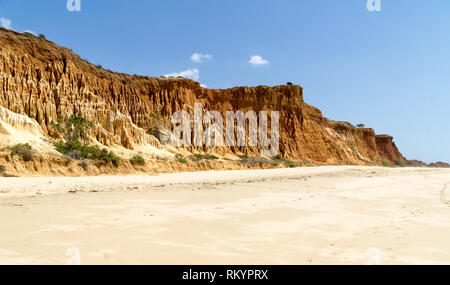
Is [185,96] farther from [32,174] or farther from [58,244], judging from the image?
[58,244]

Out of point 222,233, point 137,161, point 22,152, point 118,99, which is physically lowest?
point 222,233

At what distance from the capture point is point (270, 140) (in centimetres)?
4603

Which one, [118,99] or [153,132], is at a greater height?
[118,99]

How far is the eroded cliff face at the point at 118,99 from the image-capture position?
77.8ft

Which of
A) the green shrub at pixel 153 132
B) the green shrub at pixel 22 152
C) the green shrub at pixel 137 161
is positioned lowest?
the green shrub at pixel 137 161

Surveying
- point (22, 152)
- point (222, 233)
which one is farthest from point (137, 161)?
point (222, 233)

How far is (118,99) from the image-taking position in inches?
1293

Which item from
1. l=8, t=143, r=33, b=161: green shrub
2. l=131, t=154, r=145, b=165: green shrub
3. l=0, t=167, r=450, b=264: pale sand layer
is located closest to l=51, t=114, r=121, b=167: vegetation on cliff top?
l=131, t=154, r=145, b=165: green shrub

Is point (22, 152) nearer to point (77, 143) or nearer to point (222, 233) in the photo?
point (77, 143)

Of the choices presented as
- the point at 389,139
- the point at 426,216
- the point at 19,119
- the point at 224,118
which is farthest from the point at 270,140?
the point at 389,139

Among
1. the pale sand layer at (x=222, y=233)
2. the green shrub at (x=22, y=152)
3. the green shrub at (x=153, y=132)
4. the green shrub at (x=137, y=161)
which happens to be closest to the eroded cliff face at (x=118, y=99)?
the green shrub at (x=153, y=132)

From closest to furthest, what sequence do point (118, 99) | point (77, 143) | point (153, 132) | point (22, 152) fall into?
point (22, 152)
point (77, 143)
point (118, 99)
point (153, 132)

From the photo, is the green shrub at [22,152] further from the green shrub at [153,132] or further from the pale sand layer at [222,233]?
the green shrub at [153,132]

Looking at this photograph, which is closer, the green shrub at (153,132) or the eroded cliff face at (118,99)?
the eroded cliff face at (118,99)
